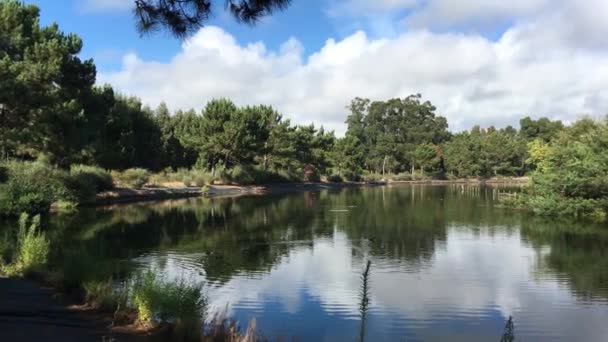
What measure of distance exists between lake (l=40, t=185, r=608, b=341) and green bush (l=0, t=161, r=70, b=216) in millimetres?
1236

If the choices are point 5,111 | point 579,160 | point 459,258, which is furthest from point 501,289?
point 5,111

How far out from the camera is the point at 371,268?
47.0 ft

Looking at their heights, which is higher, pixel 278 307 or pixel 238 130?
pixel 238 130

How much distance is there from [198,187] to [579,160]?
28798 millimetres

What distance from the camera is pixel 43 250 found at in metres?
10.4

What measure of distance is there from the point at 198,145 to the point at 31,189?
27719 mm

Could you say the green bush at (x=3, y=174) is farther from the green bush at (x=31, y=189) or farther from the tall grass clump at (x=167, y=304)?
the tall grass clump at (x=167, y=304)

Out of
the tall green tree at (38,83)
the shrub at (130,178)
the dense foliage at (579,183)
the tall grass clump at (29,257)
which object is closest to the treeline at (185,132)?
the tall green tree at (38,83)

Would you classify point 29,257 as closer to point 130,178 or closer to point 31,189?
point 31,189

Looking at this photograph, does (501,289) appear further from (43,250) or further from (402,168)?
(402,168)

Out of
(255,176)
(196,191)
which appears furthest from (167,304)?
(255,176)

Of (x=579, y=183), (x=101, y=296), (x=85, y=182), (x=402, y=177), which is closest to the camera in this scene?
(x=101, y=296)

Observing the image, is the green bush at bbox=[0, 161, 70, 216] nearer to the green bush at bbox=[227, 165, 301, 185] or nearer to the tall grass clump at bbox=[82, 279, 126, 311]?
the tall grass clump at bbox=[82, 279, 126, 311]

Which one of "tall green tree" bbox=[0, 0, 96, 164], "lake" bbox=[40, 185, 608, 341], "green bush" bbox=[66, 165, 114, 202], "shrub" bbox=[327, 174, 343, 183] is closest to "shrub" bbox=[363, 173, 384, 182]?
"shrub" bbox=[327, 174, 343, 183]
